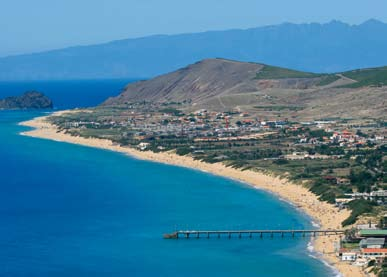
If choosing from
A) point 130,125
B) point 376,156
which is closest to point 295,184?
point 376,156

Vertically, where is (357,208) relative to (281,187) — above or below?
below

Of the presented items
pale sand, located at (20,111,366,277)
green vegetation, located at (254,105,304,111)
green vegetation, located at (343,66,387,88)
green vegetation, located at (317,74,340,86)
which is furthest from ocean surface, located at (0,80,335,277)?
green vegetation, located at (317,74,340,86)

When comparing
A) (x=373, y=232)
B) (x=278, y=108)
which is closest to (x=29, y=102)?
(x=278, y=108)

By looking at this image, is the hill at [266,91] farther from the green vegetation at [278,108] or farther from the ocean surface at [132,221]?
the ocean surface at [132,221]

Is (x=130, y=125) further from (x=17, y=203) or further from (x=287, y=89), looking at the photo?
(x=17, y=203)

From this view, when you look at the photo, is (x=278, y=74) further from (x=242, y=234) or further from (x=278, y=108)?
(x=242, y=234)

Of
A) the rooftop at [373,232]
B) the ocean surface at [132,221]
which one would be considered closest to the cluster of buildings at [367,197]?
the ocean surface at [132,221]

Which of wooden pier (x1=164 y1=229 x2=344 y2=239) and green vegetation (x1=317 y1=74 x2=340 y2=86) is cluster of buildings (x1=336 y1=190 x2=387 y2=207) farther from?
green vegetation (x1=317 y1=74 x2=340 y2=86)
